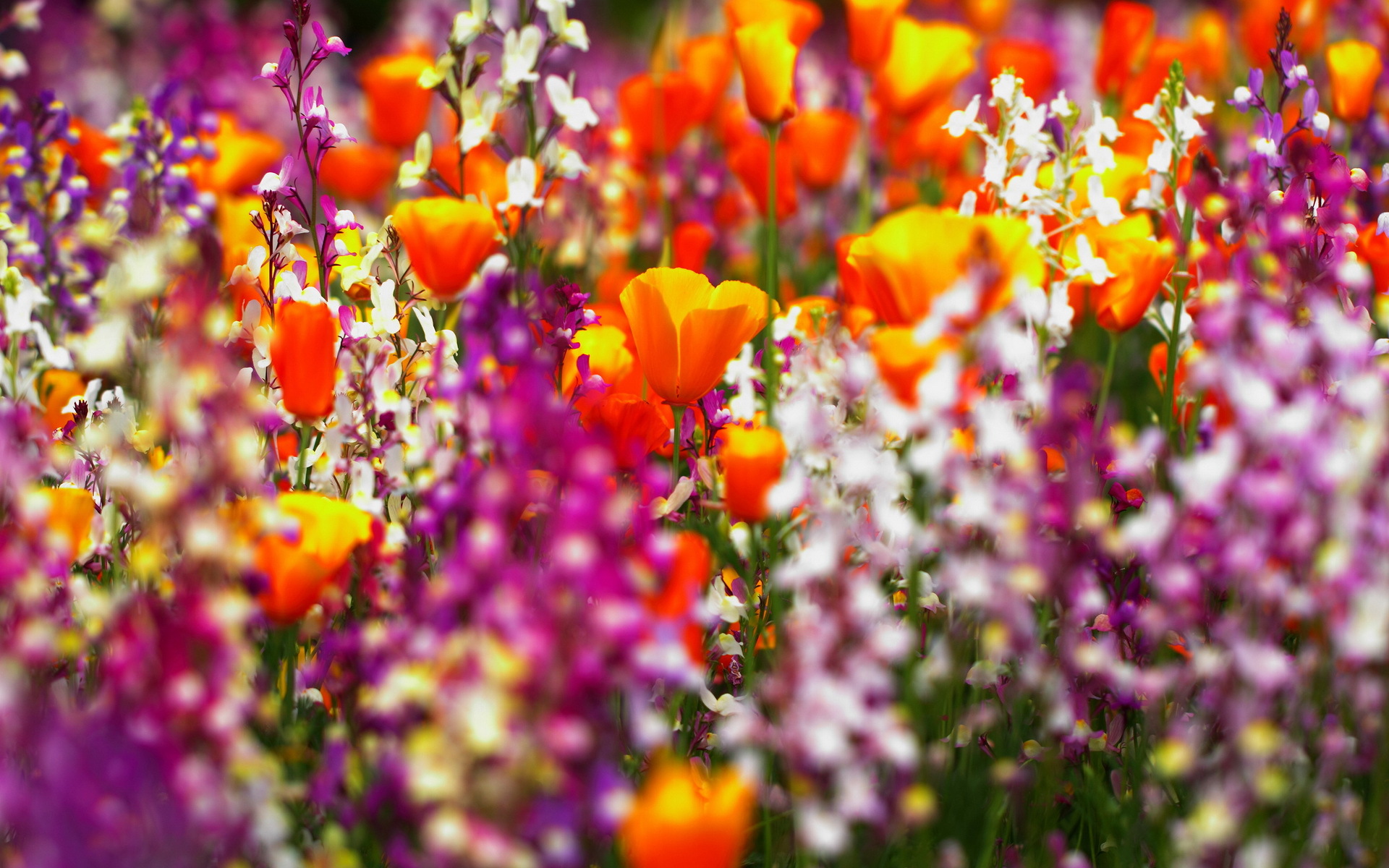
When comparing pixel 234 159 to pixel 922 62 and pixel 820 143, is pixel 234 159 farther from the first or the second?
pixel 922 62

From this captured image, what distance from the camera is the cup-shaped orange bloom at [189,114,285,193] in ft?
12.1

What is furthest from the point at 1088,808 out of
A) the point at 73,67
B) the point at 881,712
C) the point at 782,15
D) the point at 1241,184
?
the point at 73,67

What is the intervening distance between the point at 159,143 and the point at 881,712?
220 cm

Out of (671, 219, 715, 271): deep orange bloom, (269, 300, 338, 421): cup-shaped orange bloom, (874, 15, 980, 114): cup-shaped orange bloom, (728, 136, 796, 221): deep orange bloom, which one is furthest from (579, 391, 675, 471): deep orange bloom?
(728, 136, 796, 221): deep orange bloom

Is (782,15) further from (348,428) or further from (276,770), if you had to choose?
(276,770)

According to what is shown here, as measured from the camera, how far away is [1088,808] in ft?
5.65

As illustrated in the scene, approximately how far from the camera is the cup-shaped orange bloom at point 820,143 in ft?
12.5

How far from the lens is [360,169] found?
425 centimetres

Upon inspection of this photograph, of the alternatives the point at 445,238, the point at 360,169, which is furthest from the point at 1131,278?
the point at 360,169

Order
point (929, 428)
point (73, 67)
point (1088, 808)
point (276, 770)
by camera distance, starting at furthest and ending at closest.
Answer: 1. point (73, 67)
2. point (1088, 808)
3. point (276, 770)
4. point (929, 428)

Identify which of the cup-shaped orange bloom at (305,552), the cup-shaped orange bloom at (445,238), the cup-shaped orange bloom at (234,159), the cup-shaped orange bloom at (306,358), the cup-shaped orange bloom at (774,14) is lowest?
the cup-shaped orange bloom at (305,552)

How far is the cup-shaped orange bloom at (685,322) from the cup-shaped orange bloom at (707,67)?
180 cm

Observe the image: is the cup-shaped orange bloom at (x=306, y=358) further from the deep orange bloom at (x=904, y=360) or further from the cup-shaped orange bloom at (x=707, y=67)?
the cup-shaped orange bloom at (x=707, y=67)

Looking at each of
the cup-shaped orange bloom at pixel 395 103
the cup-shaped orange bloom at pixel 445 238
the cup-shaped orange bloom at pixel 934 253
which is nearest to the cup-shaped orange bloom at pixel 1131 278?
the cup-shaped orange bloom at pixel 934 253
